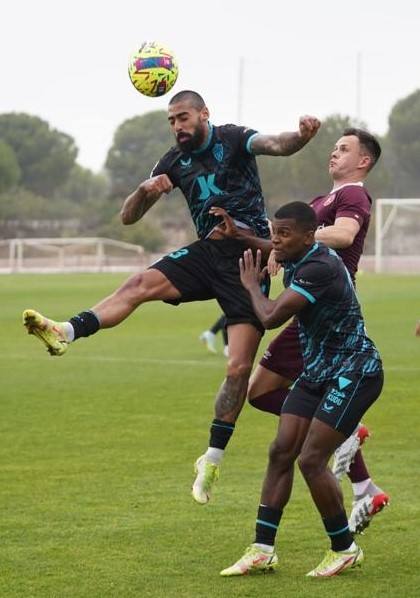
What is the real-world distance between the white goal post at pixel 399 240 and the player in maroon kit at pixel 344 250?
53.3 metres

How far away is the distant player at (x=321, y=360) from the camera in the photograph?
879cm

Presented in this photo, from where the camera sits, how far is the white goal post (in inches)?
2527

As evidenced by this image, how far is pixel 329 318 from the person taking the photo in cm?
886

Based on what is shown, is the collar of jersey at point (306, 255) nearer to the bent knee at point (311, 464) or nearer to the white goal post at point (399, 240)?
the bent knee at point (311, 464)

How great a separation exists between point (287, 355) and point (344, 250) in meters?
0.91

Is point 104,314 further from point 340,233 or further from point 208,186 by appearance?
point 340,233

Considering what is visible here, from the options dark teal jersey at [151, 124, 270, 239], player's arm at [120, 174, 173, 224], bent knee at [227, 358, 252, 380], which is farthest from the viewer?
dark teal jersey at [151, 124, 270, 239]

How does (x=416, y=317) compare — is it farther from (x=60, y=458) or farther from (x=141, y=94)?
(x=141, y=94)

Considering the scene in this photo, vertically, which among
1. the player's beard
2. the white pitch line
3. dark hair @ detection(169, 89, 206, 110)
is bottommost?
the white pitch line

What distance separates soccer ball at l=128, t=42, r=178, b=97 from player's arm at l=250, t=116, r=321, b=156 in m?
0.79

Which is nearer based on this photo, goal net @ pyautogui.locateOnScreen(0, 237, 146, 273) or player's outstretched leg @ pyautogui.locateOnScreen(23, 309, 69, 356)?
player's outstretched leg @ pyautogui.locateOnScreen(23, 309, 69, 356)

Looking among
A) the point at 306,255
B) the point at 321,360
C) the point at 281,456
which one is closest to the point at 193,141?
the point at 306,255

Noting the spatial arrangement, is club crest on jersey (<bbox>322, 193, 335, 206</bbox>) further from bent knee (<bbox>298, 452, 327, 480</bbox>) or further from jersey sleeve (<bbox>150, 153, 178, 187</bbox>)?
bent knee (<bbox>298, 452, 327, 480</bbox>)

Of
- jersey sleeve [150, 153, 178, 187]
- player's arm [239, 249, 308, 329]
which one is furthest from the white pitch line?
player's arm [239, 249, 308, 329]
